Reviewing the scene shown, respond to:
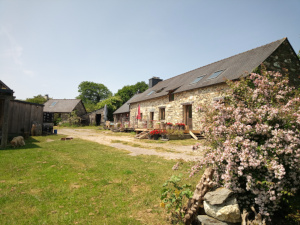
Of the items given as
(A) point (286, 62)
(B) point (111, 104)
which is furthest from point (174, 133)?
(B) point (111, 104)

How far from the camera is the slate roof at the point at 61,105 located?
1380 inches

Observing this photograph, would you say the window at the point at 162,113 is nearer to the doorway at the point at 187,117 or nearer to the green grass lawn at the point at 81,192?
the doorway at the point at 187,117

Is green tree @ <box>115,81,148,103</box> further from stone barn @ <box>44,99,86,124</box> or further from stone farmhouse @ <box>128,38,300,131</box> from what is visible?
Answer: stone farmhouse @ <box>128,38,300,131</box>

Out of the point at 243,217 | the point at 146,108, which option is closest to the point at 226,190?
the point at 243,217

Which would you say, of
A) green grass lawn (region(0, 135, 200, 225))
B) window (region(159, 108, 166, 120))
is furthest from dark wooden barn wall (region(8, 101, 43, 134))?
window (region(159, 108, 166, 120))

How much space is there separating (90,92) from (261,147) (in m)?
64.8

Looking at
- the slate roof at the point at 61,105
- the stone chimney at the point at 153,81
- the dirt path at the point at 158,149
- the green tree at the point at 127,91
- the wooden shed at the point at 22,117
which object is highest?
the green tree at the point at 127,91

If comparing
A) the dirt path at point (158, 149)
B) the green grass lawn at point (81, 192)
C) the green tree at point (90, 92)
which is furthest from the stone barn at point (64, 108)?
the green grass lawn at point (81, 192)

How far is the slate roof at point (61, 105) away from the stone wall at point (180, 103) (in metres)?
18.6

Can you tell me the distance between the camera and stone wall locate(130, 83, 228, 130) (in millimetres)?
13248

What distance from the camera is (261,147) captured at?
7.79 ft

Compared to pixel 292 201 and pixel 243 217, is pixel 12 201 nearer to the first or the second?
pixel 243 217

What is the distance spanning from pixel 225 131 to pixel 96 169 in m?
3.96

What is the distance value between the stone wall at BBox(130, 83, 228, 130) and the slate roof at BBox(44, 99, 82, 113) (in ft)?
61.2
